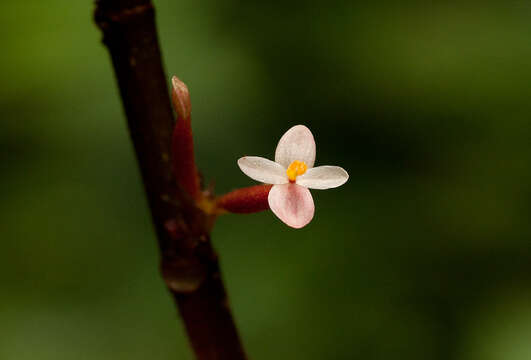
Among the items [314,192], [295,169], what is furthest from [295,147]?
[314,192]

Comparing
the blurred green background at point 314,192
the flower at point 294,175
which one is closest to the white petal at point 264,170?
the flower at point 294,175

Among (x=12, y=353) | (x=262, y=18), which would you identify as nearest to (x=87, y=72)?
(x=262, y=18)

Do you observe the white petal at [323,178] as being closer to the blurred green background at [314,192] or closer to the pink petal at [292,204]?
the pink petal at [292,204]

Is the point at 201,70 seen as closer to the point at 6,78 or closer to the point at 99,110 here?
the point at 99,110

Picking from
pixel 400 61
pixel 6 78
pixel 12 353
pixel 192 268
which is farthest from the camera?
pixel 400 61

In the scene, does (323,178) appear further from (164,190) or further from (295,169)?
(164,190)
